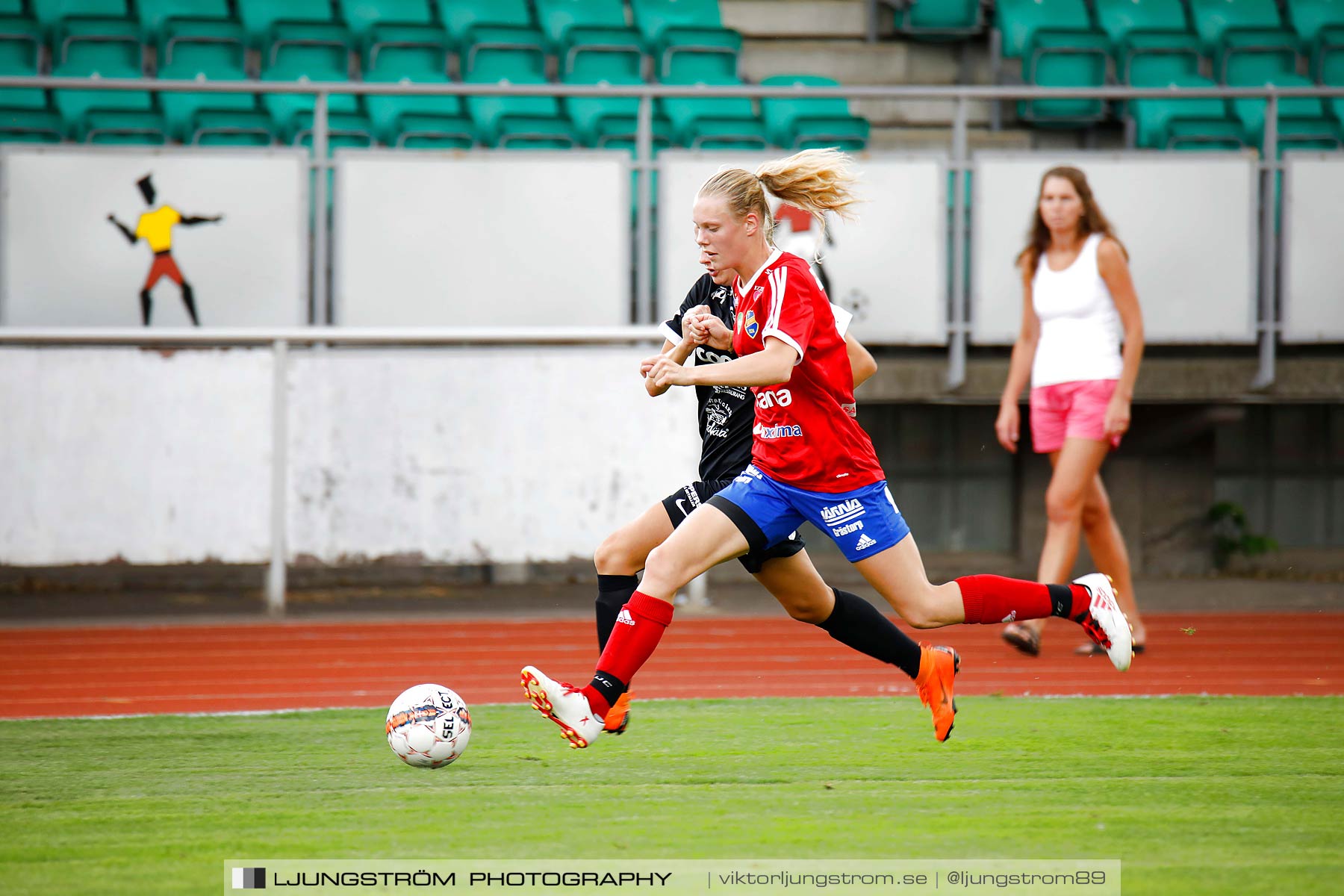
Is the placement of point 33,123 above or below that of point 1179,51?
below

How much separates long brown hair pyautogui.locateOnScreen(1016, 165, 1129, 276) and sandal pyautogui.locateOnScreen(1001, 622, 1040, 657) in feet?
6.20

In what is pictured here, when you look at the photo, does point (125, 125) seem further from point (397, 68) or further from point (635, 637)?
point (635, 637)

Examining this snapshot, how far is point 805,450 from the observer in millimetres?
4430

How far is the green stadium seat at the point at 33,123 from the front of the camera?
35.6 feet

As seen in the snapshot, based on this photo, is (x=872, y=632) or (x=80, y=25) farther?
(x=80, y=25)

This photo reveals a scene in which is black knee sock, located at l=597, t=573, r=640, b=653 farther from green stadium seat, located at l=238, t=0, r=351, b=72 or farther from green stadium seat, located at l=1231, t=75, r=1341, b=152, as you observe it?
→ green stadium seat, located at l=238, t=0, r=351, b=72

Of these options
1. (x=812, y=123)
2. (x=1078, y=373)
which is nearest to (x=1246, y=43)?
(x=812, y=123)

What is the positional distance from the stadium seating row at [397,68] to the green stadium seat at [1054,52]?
6.22 feet

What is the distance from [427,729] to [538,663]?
8.75 ft

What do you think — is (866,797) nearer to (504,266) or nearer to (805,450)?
(805,450)

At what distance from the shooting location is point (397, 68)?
12281 millimetres

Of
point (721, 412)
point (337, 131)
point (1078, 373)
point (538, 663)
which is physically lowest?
point (538, 663)

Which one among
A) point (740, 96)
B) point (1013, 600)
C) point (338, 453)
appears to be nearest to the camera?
point (1013, 600)

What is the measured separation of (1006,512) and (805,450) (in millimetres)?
7882
